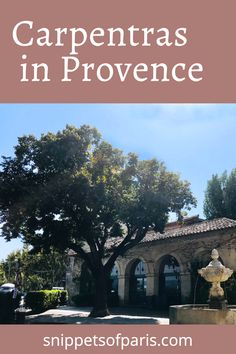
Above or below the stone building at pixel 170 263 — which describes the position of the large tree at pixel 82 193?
above

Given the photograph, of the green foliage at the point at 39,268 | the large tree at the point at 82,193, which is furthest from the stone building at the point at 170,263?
the green foliage at the point at 39,268

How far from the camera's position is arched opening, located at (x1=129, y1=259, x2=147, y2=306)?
2705 cm

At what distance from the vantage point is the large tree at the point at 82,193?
60.2 feet

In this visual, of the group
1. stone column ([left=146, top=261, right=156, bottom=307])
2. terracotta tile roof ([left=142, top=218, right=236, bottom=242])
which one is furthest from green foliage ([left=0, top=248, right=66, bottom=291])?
terracotta tile roof ([left=142, top=218, right=236, bottom=242])

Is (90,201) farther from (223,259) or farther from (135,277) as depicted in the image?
(135,277)

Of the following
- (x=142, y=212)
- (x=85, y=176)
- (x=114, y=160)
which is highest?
(x=114, y=160)

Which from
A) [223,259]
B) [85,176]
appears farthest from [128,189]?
[223,259]

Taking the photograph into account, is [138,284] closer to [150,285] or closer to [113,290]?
[150,285]

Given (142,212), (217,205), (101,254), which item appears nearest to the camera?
(142,212)

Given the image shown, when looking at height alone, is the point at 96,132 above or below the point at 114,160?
above

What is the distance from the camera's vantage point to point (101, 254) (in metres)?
21.4

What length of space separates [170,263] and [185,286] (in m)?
2.55

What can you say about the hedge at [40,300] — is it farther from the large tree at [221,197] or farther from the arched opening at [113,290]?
the large tree at [221,197]

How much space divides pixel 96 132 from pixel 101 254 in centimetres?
669
